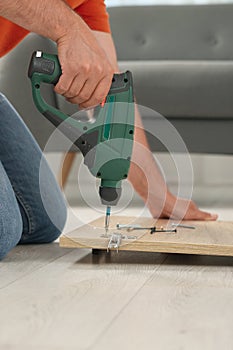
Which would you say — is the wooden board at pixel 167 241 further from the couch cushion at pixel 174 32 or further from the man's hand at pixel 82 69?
the couch cushion at pixel 174 32

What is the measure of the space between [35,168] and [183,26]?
7.71 feet

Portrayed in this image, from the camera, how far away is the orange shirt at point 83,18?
1.80 meters

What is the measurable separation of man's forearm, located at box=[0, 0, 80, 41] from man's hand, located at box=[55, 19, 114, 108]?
0.05ft

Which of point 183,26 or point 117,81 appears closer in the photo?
point 117,81

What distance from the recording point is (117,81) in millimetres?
1480

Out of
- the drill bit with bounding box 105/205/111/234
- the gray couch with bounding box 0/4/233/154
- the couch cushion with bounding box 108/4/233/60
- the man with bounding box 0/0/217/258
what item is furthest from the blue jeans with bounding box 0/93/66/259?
the couch cushion with bounding box 108/4/233/60

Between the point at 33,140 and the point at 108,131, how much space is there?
40 cm

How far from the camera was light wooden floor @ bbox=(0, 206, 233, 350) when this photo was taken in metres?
0.98

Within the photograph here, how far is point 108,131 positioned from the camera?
150 cm

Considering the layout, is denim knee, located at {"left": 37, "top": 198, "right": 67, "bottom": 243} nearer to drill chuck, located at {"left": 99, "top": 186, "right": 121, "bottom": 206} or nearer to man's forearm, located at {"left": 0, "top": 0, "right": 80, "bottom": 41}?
drill chuck, located at {"left": 99, "top": 186, "right": 121, "bottom": 206}

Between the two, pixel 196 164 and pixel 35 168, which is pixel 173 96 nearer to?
pixel 35 168

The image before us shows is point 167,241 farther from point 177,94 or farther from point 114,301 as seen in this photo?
point 177,94

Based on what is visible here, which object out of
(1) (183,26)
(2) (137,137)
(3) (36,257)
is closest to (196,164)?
(1) (183,26)

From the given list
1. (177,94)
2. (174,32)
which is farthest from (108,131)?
(174,32)
